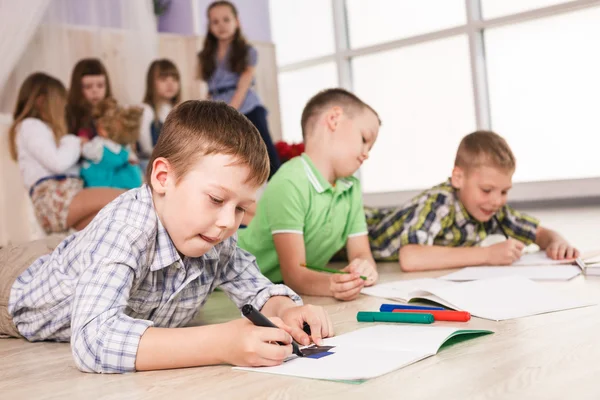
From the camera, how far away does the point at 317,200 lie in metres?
1.98

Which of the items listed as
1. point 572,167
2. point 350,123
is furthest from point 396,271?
point 572,167

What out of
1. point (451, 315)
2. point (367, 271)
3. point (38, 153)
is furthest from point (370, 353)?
point (38, 153)

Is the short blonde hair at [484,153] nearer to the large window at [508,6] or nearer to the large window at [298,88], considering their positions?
the large window at [508,6]

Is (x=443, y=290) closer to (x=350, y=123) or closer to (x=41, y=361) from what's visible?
(x=350, y=123)

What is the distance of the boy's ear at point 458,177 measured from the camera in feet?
7.25

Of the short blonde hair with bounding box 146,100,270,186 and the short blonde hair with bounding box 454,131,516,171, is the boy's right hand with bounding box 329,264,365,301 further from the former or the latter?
the short blonde hair with bounding box 454,131,516,171

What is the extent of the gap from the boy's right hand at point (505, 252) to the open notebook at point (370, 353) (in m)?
0.84

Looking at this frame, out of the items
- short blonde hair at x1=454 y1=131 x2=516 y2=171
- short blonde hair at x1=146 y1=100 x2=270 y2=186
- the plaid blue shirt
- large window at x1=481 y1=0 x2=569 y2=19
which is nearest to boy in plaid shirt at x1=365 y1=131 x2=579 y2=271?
short blonde hair at x1=454 y1=131 x2=516 y2=171

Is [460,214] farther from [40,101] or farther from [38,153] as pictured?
[40,101]

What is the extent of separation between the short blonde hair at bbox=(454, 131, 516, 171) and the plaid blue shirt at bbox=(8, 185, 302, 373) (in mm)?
975

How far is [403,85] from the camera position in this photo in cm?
510

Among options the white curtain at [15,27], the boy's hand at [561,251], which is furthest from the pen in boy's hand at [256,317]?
the white curtain at [15,27]

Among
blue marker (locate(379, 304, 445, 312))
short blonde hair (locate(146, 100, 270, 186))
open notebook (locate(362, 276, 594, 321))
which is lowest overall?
open notebook (locate(362, 276, 594, 321))

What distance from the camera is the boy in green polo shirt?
1.86m
